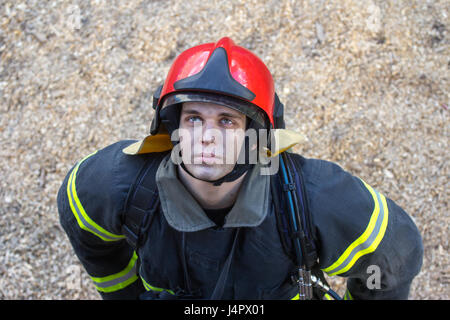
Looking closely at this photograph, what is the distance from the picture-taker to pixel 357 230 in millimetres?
2104

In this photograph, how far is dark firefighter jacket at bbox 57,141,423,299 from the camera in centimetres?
212

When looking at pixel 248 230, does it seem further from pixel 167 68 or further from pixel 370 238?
pixel 167 68

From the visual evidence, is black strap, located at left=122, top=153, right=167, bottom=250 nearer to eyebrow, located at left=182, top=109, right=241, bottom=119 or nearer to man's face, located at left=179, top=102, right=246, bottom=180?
man's face, located at left=179, top=102, right=246, bottom=180

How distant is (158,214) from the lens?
2.27 meters

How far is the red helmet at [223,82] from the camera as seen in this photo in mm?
2025

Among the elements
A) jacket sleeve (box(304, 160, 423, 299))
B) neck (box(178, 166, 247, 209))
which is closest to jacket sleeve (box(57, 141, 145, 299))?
neck (box(178, 166, 247, 209))

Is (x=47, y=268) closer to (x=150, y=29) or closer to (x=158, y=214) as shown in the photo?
(x=158, y=214)

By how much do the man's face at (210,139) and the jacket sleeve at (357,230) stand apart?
0.47 metres

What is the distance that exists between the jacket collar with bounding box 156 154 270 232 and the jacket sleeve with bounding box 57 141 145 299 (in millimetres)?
247

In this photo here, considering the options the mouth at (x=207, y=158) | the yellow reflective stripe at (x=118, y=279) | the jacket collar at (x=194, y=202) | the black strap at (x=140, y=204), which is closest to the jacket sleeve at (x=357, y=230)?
the jacket collar at (x=194, y=202)

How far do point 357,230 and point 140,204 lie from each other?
1.21m

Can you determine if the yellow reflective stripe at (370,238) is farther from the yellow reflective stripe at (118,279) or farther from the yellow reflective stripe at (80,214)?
the yellow reflective stripe at (118,279)

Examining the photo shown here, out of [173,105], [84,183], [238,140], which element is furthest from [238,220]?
[84,183]

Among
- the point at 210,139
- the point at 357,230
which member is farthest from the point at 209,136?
the point at 357,230
